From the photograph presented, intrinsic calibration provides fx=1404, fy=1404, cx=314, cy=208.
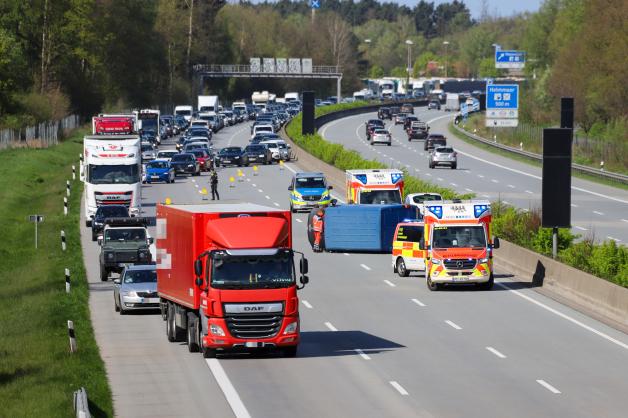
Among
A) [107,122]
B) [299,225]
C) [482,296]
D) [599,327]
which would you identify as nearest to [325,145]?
[107,122]

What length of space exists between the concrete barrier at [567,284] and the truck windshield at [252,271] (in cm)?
912

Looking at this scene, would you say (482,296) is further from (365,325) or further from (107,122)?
(107,122)

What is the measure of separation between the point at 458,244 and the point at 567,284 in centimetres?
Answer: 321

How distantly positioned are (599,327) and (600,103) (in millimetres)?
91140

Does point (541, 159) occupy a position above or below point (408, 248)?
below

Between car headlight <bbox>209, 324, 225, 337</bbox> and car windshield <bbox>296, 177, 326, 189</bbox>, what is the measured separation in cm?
3687

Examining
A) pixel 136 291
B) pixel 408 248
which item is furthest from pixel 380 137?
pixel 136 291

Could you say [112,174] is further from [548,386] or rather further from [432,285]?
[548,386]

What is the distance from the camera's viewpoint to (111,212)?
5684cm

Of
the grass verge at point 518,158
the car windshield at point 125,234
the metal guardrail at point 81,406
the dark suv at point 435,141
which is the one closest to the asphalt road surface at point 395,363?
the metal guardrail at point 81,406

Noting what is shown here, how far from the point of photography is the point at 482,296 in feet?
128

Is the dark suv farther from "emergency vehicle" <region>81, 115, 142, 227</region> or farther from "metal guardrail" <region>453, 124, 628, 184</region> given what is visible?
"emergency vehicle" <region>81, 115, 142, 227</region>

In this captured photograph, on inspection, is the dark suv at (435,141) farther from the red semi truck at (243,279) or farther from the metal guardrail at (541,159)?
the red semi truck at (243,279)

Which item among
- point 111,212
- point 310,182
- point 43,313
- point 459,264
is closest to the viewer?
point 43,313
